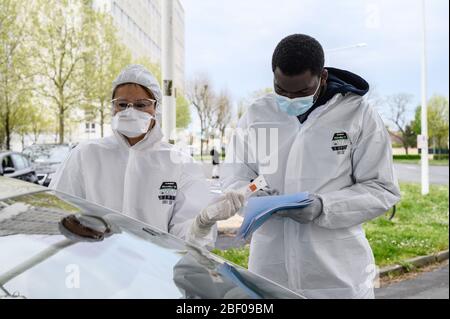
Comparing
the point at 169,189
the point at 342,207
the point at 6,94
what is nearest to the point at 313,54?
the point at 342,207

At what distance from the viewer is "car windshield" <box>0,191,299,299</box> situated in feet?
3.98

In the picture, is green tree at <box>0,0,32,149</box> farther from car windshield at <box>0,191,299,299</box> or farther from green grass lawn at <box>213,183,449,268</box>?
car windshield at <box>0,191,299,299</box>

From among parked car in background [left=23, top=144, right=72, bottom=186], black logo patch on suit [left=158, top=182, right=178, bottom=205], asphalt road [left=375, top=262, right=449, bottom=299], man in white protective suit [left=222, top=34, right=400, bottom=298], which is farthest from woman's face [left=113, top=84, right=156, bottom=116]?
parked car in background [left=23, top=144, right=72, bottom=186]

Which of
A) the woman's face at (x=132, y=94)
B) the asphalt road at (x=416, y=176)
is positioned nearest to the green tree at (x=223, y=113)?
the asphalt road at (x=416, y=176)

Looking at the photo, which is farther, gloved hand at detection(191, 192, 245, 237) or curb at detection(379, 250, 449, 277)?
curb at detection(379, 250, 449, 277)

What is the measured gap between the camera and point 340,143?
210 centimetres

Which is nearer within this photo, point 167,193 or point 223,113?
point 167,193

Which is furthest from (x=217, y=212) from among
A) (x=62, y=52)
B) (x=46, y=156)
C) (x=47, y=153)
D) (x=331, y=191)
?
(x=62, y=52)

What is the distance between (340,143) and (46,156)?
35.4ft

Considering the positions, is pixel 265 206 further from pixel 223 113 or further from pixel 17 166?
pixel 223 113

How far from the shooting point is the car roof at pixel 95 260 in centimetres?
121

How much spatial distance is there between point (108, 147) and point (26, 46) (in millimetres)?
11054

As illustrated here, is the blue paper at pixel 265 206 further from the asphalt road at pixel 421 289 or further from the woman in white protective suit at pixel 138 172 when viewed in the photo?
the asphalt road at pixel 421 289

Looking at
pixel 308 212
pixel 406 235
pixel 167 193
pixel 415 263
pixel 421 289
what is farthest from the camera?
pixel 406 235
